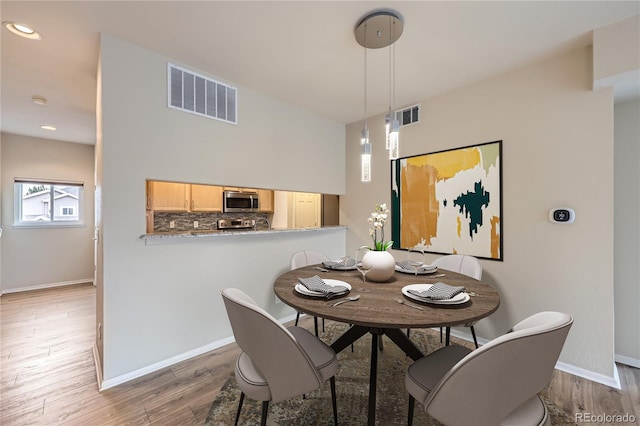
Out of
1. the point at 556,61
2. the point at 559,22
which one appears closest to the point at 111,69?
the point at 559,22

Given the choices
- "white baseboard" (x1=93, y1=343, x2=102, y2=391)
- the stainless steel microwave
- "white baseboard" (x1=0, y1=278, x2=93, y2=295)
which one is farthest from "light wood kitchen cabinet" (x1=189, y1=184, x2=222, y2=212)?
"white baseboard" (x1=0, y1=278, x2=93, y2=295)

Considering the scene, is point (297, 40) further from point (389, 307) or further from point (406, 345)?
point (406, 345)

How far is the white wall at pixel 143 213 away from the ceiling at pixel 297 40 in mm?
278

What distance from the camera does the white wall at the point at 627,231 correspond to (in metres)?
2.12

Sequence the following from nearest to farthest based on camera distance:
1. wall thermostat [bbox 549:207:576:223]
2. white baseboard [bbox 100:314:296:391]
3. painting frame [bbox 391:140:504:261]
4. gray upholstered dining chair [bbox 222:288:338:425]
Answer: gray upholstered dining chair [bbox 222:288:338:425] → white baseboard [bbox 100:314:296:391] → wall thermostat [bbox 549:207:576:223] → painting frame [bbox 391:140:504:261]

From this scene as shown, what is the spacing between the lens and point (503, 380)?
924 mm

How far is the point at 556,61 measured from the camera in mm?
2123

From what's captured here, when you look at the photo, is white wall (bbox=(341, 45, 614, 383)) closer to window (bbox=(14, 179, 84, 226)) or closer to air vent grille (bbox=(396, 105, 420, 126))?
air vent grille (bbox=(396, 105, 420, 126))

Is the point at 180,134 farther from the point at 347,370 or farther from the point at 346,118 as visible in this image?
the point at 347,370

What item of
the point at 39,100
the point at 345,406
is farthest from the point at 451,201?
the point at 39,100

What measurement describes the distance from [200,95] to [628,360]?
4.29 m

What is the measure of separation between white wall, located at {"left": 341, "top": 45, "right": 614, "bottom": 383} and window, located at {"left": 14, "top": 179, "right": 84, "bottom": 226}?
6.09 m

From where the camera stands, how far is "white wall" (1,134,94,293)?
159 inches

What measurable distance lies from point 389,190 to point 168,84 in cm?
254
